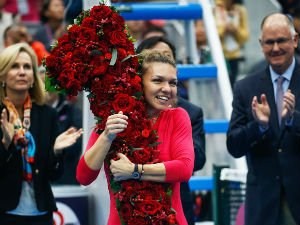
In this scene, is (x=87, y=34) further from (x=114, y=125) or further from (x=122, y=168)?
(x=122, y=168)

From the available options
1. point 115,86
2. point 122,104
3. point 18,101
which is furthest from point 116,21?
point 18,101

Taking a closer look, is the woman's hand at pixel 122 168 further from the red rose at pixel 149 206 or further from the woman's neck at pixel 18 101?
the woman's neck at pixel 18 101

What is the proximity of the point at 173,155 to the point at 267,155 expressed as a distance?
1473 millimetres

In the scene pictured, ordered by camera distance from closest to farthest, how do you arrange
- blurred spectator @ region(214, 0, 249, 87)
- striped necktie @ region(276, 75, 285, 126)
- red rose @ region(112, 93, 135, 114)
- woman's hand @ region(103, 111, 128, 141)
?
woman's hand @ region(103, 111, 128, 141) → red rose @ region(112, 93, 135, 114) → striped necktie @ region(276, 75, 285, 126) → blurred spectator @ region(214, 0, 249, 87)

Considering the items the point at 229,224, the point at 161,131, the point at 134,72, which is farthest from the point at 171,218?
the point at 229,224

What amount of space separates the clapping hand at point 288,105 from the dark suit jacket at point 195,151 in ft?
1.98

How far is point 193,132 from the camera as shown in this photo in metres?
4.32

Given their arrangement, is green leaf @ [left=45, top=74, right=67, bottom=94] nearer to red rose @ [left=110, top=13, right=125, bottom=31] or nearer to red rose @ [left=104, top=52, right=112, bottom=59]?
red rose @ [left=104, top=52, right=112, bottom=59]

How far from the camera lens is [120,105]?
3129 mm

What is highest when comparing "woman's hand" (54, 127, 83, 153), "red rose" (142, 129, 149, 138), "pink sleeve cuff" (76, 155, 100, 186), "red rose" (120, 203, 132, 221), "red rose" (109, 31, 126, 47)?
"red rose" (109, 31, 126, 47)

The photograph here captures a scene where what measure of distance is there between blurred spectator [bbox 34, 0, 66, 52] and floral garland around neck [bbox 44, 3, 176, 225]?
15.5ft

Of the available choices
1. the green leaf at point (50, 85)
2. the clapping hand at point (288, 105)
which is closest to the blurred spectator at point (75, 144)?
the clapping hand at point (288, 105)

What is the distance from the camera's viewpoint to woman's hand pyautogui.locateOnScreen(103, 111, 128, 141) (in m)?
3.00

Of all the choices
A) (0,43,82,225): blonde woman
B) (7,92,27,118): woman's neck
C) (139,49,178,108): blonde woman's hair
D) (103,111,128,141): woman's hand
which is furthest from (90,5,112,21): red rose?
(7,92,27,118): woman's neck
